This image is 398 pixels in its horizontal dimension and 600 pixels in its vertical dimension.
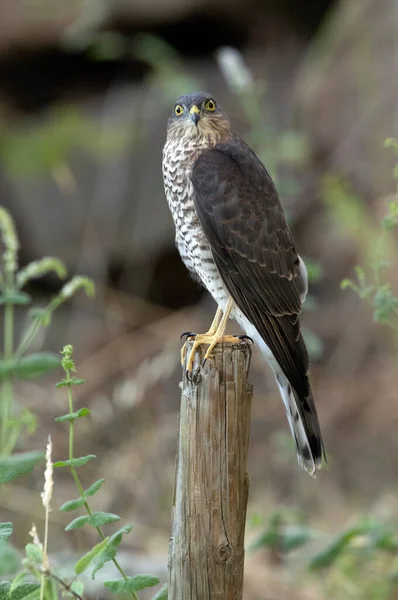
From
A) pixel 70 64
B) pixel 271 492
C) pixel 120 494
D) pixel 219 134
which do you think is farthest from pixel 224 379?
pixel 70 64

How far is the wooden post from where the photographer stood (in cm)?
248

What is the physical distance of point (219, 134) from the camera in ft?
12.2

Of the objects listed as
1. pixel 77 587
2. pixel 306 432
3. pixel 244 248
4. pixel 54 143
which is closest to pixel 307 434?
pixel 306 432

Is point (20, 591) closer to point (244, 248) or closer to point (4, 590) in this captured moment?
point (4, 590)

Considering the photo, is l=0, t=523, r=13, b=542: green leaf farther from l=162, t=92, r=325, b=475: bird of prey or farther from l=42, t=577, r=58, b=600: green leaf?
l=162, t=92, r=325, b=475: bird of prey

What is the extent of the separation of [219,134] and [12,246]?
1.15 m

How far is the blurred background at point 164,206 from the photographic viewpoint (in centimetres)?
645

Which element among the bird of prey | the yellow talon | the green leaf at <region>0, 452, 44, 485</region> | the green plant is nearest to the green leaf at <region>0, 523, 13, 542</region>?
the green plant

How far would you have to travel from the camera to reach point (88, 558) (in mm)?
2023

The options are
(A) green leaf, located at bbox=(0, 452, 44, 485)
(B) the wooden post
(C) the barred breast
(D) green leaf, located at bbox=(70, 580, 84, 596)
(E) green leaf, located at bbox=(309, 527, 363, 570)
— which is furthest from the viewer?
(C) the barred breast

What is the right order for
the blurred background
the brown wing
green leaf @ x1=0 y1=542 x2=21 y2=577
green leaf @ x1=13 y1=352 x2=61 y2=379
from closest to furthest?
green leaf @ x1=0 y1=542 x2=21 y2=577
green leaf @ x1=13 y1=352 x2=61 y2=379
the brown wing
the blurred background

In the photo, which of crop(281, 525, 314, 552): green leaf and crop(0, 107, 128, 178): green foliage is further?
crop(0, 107, 128, 178): green foliage

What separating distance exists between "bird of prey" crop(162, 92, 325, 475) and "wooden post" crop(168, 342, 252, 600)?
66 centimetres

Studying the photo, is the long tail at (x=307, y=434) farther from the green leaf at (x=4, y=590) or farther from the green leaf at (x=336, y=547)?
the green leaf at (x=4, y=590)
